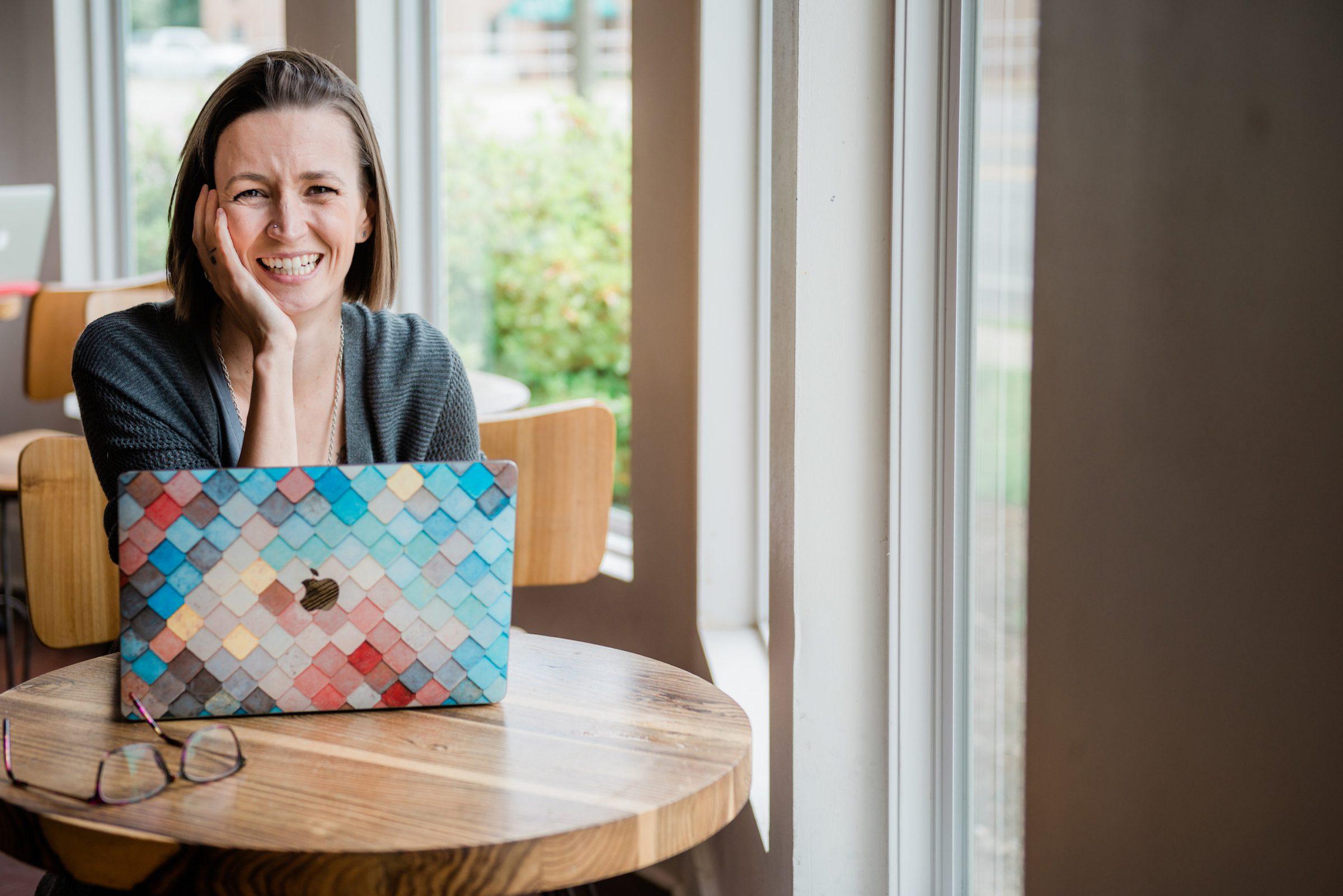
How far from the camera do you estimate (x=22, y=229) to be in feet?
11.3

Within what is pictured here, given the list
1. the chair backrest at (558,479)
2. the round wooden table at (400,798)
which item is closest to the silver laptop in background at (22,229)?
the chair backrest at (558,479)

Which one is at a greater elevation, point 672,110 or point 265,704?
point 672,110

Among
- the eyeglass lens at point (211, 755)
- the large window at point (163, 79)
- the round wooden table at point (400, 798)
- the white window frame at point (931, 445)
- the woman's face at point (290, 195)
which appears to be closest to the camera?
the round wooden table at point (400, 798)

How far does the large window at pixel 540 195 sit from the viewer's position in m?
2.83

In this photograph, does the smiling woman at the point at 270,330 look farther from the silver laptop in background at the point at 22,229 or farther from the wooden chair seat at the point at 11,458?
the silver laptop in background at the point at 22,229

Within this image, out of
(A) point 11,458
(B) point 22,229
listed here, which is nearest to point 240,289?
(A) point 11,458

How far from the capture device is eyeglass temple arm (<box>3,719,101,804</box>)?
2.68 feet

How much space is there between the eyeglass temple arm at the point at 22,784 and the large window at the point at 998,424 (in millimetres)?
684

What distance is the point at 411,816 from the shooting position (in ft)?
2.61

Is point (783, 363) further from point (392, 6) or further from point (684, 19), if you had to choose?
point (392, 6)

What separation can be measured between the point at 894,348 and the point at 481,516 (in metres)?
0.50

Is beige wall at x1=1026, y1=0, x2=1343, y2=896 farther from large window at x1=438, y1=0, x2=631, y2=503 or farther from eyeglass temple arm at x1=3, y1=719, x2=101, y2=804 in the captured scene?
large window at x1=438, y1=0, x2=631, y2=503

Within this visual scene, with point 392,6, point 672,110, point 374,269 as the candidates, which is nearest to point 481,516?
point 374,269

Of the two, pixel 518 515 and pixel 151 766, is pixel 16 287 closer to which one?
pixel 518 515
